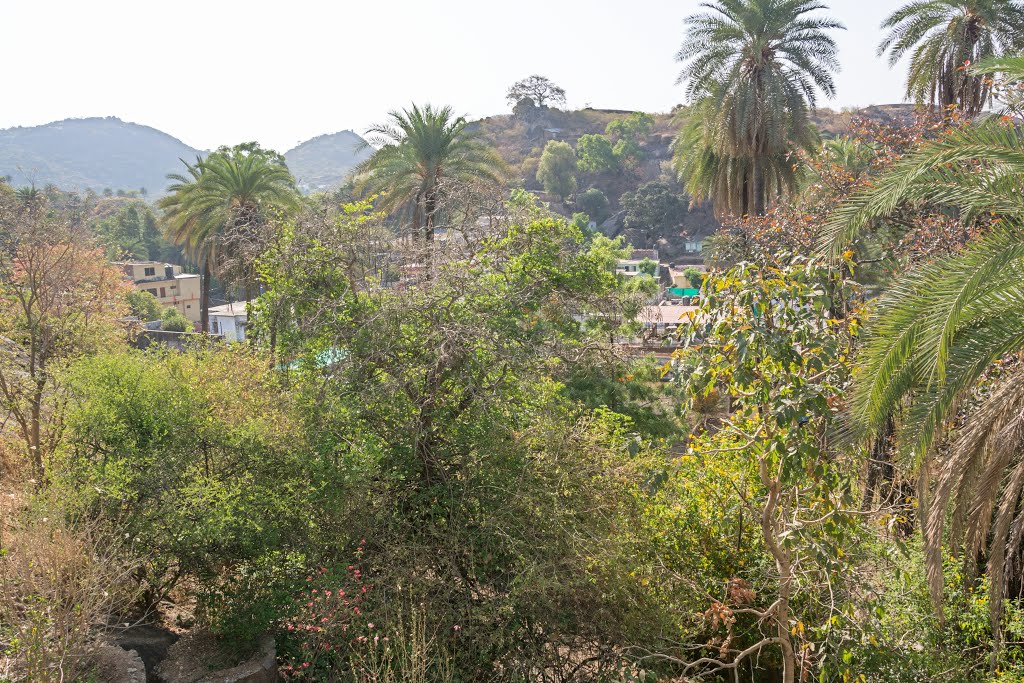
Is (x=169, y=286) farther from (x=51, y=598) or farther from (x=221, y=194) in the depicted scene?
(x=51, y=598)

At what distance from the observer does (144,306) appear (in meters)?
42.1

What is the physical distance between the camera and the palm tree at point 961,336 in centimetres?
518

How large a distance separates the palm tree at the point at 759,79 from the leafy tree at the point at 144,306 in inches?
1255

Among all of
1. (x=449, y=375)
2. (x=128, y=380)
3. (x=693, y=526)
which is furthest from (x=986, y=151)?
(x=128, y=380)

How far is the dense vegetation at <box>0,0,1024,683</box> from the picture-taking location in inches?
215

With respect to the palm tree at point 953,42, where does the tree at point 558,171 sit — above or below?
above

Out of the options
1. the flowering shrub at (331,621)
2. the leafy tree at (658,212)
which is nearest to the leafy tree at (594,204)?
the leafy tree at (658,212)

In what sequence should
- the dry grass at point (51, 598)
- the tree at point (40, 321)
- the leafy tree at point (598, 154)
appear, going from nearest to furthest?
the dry grass at point (51, 598), the tree at point (40, 321), the leafy tree at point (598, 154)

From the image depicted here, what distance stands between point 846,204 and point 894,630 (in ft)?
12.5

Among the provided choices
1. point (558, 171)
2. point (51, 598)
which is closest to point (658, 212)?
point (558, 171)

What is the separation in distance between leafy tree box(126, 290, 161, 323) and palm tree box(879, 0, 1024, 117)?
35.6 m

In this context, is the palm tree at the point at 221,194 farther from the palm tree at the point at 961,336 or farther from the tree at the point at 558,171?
the tree at the point at 558,171

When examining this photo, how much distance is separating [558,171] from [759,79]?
284 ft

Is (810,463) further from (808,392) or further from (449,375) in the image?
(449,375)
